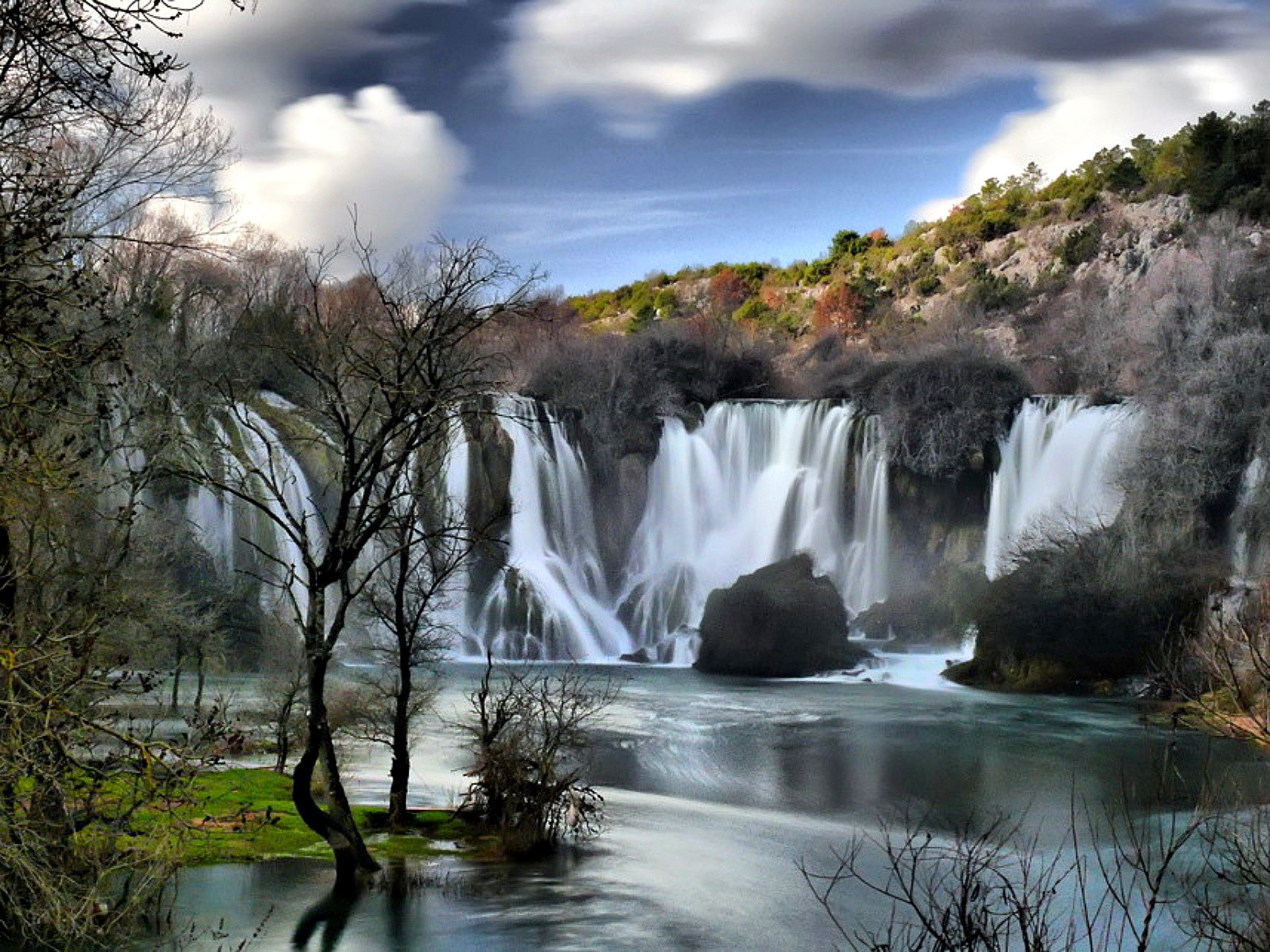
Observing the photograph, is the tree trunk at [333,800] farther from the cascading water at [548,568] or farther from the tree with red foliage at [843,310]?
the tree with red foliage at [843,310]

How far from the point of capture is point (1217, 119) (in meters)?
70.1

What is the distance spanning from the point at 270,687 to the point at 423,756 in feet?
12.9

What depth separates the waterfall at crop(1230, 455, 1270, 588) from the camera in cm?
3956

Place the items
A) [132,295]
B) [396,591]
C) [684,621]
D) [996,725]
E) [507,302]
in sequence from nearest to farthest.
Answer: [507,302], [396,591], [132,295], [996,725], [684,621]

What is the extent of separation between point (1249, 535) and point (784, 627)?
543 inches

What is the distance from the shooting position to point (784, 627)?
43.2 m

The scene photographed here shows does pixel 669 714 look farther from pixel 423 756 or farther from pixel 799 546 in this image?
pixel 799 546

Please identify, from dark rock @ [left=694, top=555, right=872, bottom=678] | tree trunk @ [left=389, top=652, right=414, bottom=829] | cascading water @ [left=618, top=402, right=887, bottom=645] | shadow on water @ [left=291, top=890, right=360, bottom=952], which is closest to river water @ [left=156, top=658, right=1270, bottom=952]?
shadow on water @ [left=291, top=890, right=360, bottom=952]

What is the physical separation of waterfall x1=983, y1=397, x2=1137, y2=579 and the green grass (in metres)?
27.8

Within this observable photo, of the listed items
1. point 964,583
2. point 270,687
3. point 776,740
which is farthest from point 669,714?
point 964,583

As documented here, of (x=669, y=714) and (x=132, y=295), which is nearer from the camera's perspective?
(x=132, y=295)

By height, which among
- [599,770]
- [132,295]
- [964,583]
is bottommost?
[599,770]

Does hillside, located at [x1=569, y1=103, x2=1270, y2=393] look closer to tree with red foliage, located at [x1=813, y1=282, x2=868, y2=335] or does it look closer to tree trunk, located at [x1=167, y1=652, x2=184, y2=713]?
tree with red foliage, located at [x1=813, y1=282, x2=868, y2=335]

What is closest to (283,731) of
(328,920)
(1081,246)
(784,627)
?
(328,920)
